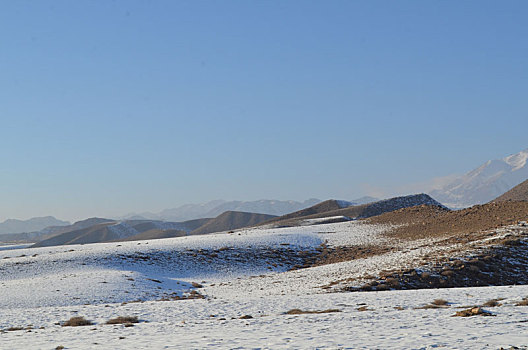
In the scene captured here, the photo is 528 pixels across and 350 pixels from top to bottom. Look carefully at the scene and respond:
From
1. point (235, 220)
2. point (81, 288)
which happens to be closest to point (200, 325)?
point (81, 288)

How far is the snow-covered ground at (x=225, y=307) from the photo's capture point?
1434cm

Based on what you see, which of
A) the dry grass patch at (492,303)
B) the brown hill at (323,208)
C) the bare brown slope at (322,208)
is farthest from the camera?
the brown hill at (323,208)

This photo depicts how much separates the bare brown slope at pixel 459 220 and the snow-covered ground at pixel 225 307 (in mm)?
13433

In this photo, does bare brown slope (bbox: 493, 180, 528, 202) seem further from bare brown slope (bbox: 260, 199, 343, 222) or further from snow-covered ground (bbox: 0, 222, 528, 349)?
snow-covered ground (bbox: 0, 222, 528, 349)

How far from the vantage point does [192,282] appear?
128ft

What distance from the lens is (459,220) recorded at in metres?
55.6

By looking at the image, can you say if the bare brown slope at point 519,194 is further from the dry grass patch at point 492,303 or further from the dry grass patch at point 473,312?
the dry grass patch at point 473,312

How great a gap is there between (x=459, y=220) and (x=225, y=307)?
4124 centimetres

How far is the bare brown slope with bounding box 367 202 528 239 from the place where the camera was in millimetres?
49272

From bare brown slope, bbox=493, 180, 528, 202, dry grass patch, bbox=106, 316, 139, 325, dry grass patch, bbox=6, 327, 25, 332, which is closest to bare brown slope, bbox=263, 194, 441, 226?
bare brown slope, bbox=493, 180, 528, 202

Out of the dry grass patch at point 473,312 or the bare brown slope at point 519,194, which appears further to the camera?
the bare brown slope at point 519,194

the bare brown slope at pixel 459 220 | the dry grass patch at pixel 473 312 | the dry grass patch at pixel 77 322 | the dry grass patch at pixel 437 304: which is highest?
the bare brown slope at pixel 459 220

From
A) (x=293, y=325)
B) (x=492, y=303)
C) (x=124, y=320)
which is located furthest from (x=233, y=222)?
(x=293, y=325)

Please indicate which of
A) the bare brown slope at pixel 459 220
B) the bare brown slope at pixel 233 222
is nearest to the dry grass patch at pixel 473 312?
the bare brown slope at pixel 459 220
